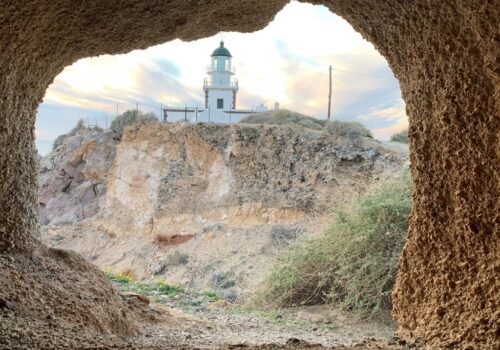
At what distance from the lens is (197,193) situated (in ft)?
62.0

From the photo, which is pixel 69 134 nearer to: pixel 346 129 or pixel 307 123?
pixel 307 123

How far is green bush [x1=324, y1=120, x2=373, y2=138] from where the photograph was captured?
59.9 ft

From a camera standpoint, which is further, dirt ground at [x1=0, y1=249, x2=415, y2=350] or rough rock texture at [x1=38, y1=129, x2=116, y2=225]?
rough rock texture at [x1=38, y1=129, x2=116, y2=225]

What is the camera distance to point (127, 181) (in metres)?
20.3

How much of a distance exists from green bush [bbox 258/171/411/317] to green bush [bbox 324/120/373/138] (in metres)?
9.30

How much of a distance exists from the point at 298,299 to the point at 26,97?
5599 mm

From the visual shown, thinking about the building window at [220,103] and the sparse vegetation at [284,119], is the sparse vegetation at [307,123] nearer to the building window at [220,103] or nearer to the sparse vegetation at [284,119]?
the sparse vegetation at [284,119]

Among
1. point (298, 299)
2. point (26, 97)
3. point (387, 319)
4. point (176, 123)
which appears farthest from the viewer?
point (176, 123)

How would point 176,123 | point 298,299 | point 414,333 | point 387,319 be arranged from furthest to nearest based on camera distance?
point 176,123 < point 298,299 < point 387,319 < point 414,333

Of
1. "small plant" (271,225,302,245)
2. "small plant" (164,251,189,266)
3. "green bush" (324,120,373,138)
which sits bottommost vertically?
"small plant" (164,251,189,266)

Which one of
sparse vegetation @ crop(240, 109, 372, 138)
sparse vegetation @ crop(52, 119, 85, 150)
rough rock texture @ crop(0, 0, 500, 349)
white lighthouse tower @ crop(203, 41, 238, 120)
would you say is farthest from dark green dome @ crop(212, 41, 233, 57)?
rough rock texture @ crop(0, 0, 500, 349)

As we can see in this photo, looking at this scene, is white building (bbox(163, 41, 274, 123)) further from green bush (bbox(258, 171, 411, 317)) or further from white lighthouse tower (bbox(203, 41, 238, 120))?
green bush (bbox(258, 171, 411, 317))

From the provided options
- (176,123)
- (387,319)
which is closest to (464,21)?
(387,319)

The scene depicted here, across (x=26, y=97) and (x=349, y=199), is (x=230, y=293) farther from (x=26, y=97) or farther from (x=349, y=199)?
(x=26, y=97)
